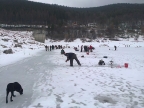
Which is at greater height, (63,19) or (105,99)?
(63,19)

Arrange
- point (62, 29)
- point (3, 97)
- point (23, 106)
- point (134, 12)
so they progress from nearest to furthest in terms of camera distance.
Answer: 1. point (23, 106)
2. point (3, 97)
3. point (62, 29)
4. point (134, 12)

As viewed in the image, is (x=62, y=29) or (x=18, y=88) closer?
(x=18, y=88)

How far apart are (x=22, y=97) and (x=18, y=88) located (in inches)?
15.0

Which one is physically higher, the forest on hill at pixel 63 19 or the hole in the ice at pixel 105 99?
the forest on hill at pixel 63 19

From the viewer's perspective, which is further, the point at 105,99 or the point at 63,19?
the point at 63,19

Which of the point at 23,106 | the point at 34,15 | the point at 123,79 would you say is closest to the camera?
the point at 23,106

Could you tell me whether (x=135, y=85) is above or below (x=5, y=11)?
below

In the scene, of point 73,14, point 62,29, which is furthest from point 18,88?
point 73,14

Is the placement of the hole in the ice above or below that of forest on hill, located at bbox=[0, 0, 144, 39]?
below

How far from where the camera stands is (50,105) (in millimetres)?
5906

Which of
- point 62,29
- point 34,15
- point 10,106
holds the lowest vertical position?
point 10,106

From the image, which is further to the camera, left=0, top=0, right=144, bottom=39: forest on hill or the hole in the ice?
left=0, top=0, right=144, bottom=39: forest on hill

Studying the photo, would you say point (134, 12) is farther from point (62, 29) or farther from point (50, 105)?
point (50, 105)

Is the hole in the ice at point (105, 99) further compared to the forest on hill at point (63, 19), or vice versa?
the forest on hill at point (63, 19)
